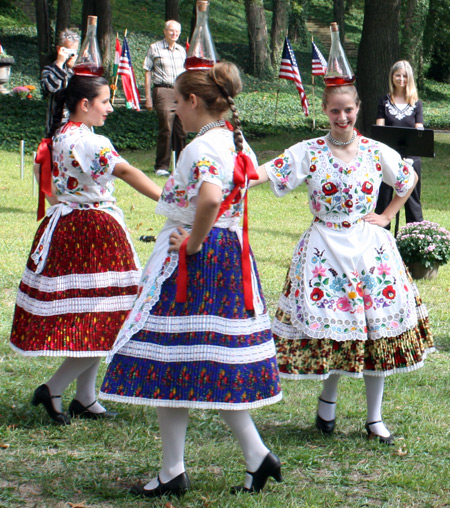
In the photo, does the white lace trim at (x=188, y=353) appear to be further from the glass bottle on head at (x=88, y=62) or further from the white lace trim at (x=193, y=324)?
the glass bottle on head at (x=88, y=62)

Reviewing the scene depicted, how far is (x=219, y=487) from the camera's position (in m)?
3.65

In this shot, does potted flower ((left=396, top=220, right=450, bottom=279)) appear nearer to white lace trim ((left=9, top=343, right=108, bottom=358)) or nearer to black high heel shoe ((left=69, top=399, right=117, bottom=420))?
black high heel shoe ((left=69, top=399, right=117, bottom=420))

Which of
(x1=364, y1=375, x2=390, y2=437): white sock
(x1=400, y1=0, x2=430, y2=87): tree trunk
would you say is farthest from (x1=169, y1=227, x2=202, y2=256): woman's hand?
(x1=400, y1=0, x2=430, y2=87): tree trunk

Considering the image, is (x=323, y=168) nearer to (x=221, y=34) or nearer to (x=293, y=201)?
(x=293, y=201)

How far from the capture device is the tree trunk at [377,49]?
1569 cm

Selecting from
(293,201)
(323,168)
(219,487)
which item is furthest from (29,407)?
(293,201)

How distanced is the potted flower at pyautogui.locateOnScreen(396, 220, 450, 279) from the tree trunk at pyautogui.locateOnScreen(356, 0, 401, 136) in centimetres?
770

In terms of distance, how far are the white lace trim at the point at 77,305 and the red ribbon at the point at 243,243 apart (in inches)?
39.7

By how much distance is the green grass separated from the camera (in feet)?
11.8

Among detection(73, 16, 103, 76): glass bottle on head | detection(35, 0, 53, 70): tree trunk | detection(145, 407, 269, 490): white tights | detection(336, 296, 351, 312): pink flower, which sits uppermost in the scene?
detection(35, 0, 53, 70): tree trunk

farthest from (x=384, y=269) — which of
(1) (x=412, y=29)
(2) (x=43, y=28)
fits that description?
(1) (x=412, y=29)

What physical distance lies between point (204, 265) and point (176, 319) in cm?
25

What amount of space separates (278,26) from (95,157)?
111ft

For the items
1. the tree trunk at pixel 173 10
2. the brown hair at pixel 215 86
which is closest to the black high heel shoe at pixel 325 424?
the brown hair at pixel 215 86
